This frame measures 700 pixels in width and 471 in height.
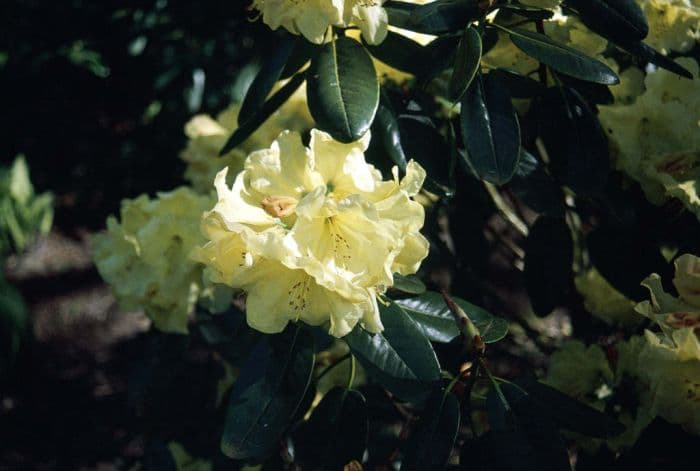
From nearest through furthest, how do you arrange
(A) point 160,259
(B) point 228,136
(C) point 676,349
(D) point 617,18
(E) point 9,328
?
(C) point 676,349 → (D) point 617,18 → (A) point 160,259 → (B) point 228,136 → (E) point 9,328

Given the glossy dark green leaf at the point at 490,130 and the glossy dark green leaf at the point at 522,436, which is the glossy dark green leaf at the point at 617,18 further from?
the glossy dark green leaf at the point at 522,436

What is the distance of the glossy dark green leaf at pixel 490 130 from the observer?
960mm

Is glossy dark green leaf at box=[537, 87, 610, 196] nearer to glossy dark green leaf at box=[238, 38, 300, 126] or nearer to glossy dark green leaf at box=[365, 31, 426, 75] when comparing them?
glossy dark green leaf at box=[365, 31, 426, 75]

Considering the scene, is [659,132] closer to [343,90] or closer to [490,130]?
[490,130]

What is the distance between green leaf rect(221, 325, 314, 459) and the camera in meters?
0.94

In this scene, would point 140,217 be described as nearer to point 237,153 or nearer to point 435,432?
point 237,153

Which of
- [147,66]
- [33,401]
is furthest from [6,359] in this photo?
[147,66]

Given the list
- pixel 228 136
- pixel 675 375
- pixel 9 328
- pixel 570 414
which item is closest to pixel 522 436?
pixel 570 414

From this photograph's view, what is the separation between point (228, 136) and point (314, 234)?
2.00 ft

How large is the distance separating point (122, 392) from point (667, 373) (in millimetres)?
2399

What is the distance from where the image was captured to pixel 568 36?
45.3 inches

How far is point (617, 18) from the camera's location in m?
0.98

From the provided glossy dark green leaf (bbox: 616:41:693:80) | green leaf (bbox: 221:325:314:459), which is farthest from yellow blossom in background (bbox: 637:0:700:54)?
green leaf (bbox: 221:325:314:459)

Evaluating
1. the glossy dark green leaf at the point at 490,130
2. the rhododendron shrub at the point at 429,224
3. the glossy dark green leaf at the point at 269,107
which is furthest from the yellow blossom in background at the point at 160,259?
the glossy dark green leaf at the point at 490,130
